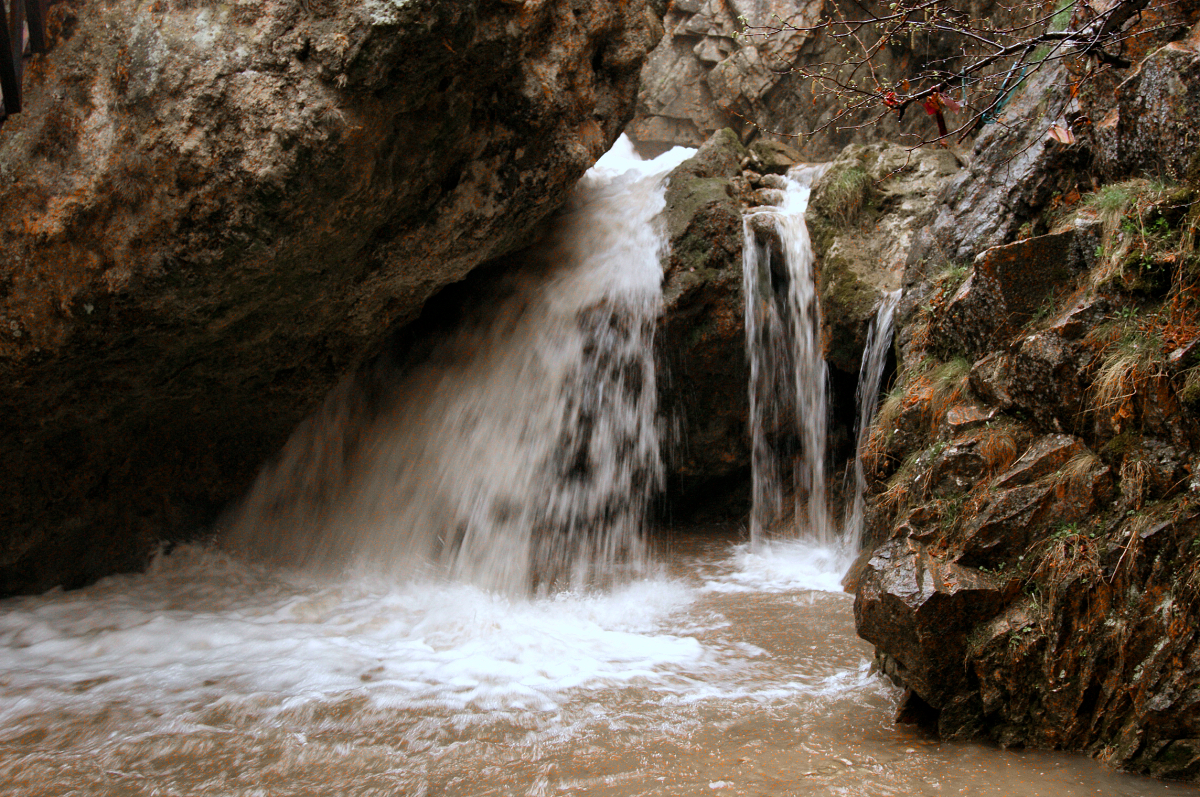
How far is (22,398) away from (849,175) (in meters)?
7.12

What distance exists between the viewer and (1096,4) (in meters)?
5.03

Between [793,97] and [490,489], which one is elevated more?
[793,97]

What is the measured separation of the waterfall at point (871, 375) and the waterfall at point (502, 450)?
195 centimetres

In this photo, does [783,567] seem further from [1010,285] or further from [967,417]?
[1010,285]

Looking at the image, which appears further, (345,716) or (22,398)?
(22,398)

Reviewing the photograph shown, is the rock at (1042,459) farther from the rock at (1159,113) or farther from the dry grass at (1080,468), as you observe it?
the rock at (1159,113)

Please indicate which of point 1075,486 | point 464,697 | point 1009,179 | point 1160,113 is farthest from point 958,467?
point 464,697

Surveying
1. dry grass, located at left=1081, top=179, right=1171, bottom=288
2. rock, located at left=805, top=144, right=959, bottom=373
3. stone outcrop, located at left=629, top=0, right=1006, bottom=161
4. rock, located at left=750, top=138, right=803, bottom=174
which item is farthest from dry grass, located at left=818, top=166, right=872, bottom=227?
stone outcrop, located at left=629, top=0, right=1006, bottom=161

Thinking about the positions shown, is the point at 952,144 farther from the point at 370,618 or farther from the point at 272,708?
the point at 272,708

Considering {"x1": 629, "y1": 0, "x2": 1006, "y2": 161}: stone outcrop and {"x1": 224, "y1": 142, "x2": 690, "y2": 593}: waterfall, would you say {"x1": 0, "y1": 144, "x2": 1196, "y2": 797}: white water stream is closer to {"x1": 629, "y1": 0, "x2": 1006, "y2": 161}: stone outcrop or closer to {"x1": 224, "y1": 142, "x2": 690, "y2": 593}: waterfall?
{"x1": 224, "y1": 142, "x2": 690, "y2": 593}: waterfall

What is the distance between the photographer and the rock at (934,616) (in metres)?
3.32

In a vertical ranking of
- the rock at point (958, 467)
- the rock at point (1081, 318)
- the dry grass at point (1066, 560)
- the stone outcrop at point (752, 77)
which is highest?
the stone outcrop at point (752, 77)

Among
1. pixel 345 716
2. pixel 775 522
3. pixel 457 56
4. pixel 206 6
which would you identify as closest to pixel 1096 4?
pixel 457 56

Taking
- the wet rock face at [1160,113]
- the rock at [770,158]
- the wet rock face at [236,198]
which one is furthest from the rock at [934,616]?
the rock at [770,158]
